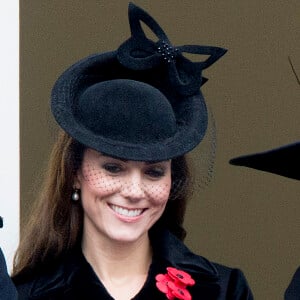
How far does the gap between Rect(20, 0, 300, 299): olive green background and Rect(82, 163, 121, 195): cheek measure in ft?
3.10

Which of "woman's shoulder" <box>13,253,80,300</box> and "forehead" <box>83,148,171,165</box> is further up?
"forehead" <box>83,148,171,165</box>

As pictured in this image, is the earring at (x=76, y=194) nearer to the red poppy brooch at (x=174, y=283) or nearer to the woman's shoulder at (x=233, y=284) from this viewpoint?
the red poppy brooch at (x=174, y=283)

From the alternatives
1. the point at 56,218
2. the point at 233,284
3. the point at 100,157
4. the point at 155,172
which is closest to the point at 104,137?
the point at 100,157

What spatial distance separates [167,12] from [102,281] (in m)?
1.26

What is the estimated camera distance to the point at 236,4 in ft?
11.0

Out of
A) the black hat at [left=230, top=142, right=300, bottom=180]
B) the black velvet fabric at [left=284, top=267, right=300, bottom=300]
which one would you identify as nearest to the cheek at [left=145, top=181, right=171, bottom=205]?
the black hat at [left=230, top=142, right=300, bottom=180]

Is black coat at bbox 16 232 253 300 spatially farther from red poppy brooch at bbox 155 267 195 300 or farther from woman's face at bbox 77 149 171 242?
woman's face at bbox 77 149 171 242

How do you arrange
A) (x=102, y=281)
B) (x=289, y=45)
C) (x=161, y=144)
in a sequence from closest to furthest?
(x=161, y=144), (x=102, y=281), (x=289, y=45)

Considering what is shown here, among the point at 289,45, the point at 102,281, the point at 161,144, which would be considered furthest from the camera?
the point at 289,45

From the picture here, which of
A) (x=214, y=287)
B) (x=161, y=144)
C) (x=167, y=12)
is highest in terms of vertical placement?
(x=167, y=12)

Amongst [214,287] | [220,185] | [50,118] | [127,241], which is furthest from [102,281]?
[220,185]

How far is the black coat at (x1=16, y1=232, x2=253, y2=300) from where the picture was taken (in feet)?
8.16

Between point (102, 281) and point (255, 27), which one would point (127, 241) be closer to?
point (102, 281)

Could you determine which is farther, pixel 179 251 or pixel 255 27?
pixel 255 27
